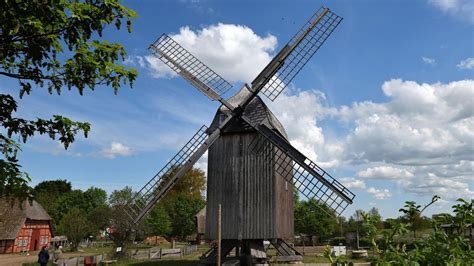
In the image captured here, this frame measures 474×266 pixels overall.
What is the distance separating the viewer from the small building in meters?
39.2

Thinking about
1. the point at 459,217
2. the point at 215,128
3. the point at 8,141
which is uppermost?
the point at 215,128

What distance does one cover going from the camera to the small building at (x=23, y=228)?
129ft

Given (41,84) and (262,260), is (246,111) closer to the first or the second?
(262,260)

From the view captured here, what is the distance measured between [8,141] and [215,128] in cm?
1132

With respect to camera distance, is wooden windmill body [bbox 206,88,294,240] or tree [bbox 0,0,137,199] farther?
wooden windmill body [bbox 206,88,294,240]

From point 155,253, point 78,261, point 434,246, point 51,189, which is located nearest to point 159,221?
point 155,253

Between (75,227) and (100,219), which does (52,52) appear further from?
(75,227)

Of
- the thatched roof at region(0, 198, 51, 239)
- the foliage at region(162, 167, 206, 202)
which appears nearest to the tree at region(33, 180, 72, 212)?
the foliage at region(162, 167, 206, 202)

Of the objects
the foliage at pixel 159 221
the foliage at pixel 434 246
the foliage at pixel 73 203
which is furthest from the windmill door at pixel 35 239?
the foliage at pixel 434 246

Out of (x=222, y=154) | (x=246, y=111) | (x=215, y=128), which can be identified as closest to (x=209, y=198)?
(x=222, y=154)

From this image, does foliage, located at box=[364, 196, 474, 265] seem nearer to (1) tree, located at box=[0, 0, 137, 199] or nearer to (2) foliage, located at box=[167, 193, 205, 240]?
(1) tree, located at box=[0, 0, 137, 199]

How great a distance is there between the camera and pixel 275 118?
1839cm

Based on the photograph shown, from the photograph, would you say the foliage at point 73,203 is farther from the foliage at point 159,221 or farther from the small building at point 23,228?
the foliage at point 159,221

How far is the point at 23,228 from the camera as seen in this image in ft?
140
